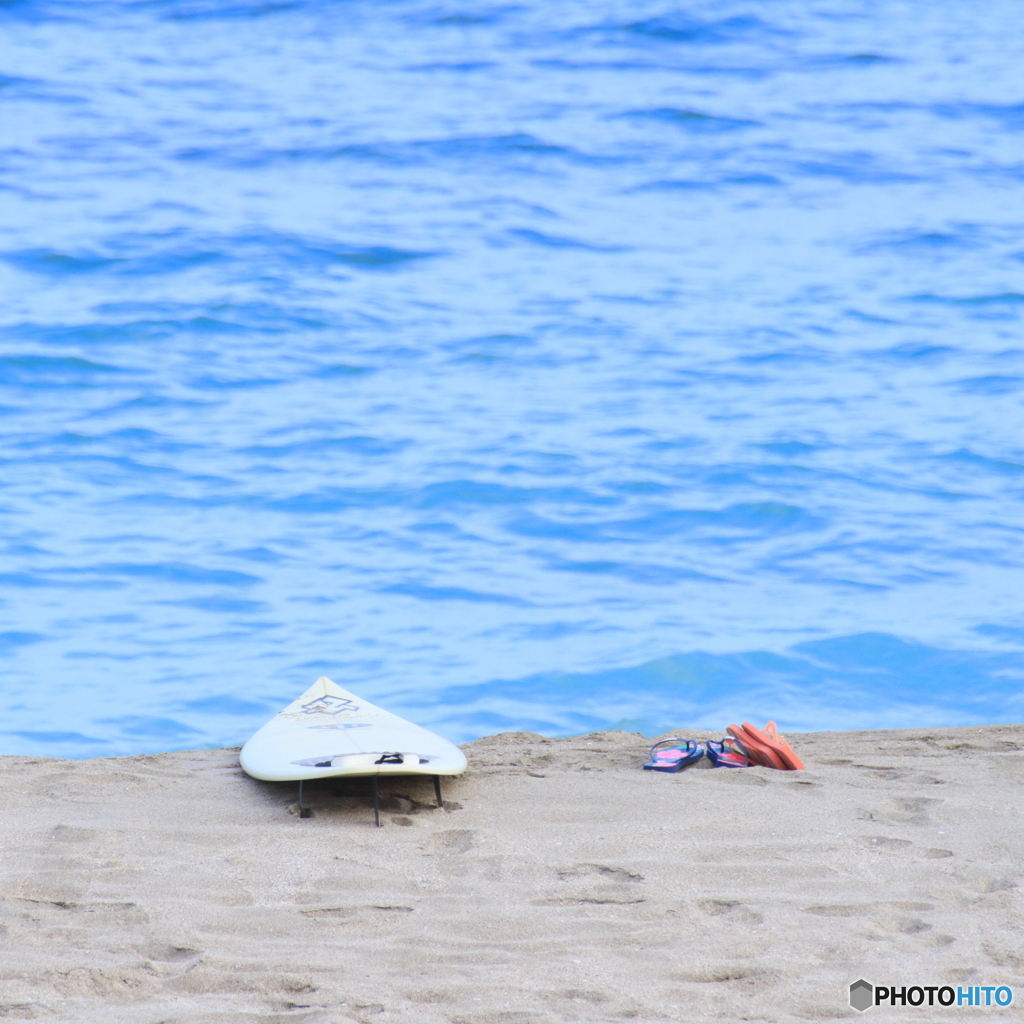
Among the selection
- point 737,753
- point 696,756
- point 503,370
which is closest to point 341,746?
point 696,756

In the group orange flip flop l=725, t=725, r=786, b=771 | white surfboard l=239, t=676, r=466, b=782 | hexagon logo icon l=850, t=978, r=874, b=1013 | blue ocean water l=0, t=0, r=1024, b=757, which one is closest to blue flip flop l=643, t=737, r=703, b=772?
orange flip flop l=725, t=725, r=786, b=771

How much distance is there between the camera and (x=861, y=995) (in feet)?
7.26

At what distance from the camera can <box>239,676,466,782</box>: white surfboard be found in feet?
10.8

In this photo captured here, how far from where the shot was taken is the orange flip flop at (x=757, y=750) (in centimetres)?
364

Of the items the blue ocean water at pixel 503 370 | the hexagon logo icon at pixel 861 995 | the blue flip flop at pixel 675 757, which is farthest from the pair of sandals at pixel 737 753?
the blue ocean water at pixel 503 370

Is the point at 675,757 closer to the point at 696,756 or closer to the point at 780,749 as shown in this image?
the point at 696,756

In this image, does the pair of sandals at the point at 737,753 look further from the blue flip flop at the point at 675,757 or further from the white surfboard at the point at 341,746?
the white surfboard at the point at 341,746

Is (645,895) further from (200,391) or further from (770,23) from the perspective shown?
(770,23)

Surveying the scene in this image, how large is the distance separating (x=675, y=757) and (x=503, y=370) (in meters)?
6.30

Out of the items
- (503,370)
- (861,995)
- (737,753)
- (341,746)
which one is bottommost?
(503,370)

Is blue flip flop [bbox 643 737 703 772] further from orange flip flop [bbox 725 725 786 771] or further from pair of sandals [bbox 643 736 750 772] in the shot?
orange flip flop [bbox 725 725 786 771]

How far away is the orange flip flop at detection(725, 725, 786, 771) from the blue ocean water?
6.99 feet

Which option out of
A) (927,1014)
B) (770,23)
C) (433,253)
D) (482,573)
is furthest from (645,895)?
(770,23)

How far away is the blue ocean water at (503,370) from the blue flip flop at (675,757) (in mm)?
2054
